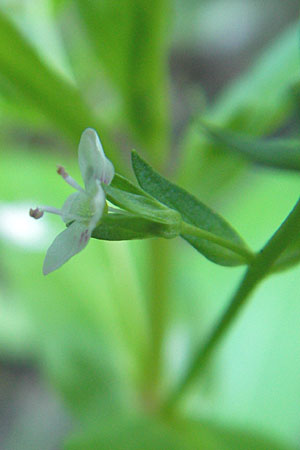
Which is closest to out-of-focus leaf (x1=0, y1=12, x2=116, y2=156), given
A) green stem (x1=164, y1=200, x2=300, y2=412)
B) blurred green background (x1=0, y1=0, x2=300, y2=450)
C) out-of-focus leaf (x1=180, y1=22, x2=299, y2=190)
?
blurred green background (x1=0, y1=0, x2=300, y2=450)

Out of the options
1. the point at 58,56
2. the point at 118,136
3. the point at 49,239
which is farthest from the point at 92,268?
the point at 118,136

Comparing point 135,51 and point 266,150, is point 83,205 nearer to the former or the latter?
point 266,150

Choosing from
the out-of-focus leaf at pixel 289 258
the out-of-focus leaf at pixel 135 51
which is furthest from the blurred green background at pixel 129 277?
the out-of-focus leaf at pixel 289 258

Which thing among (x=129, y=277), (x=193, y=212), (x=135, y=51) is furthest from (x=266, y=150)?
(x=129, y=277)

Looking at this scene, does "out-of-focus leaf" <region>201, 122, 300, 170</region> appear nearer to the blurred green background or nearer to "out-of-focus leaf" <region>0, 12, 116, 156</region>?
the blurred green background

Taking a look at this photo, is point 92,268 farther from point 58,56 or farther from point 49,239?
point 58,56

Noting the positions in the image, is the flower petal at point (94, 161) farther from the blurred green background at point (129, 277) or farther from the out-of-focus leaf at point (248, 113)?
the out-of-focus leaf at point (248, 113)

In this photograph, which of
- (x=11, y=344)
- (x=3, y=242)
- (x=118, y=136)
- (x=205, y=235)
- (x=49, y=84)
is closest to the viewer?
(x=205, y=235)
